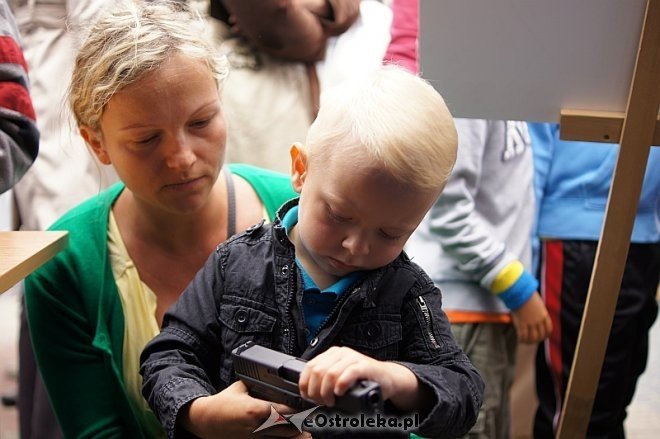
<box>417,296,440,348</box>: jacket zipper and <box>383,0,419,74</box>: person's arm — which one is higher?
<box>383,0,419,74</box>: person's arm

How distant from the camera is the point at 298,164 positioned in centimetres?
106

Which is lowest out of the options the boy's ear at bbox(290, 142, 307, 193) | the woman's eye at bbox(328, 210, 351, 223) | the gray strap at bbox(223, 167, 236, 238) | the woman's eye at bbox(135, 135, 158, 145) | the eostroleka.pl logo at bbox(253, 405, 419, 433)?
the eostroleka.pl logo at bbox(253, 405, 419, 433)

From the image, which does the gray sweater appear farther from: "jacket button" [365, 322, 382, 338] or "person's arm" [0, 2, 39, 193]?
"person's arm" [0, 2, 39, 193]

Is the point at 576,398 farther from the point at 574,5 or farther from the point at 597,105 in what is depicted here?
the point at 574,5

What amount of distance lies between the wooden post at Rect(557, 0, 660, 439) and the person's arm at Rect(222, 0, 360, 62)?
2.41 ft

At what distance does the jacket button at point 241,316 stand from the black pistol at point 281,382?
6 centimetres

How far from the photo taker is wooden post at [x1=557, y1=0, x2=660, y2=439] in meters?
1.18

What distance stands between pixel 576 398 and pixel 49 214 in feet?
3.80

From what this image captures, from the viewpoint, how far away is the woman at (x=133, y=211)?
1.18 meters

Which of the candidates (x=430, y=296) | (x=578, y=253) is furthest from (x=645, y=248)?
(x=430, y=296)

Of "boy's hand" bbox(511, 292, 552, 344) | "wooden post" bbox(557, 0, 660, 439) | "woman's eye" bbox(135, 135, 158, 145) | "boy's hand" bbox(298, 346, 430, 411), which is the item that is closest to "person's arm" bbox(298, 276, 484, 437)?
"boy's hand" bbox(298, 346, 430, 411)

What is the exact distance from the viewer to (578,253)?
195 cm

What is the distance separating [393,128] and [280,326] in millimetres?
299

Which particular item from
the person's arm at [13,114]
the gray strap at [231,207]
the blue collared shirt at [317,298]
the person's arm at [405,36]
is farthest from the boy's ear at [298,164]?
the person's arm at [405,36]
